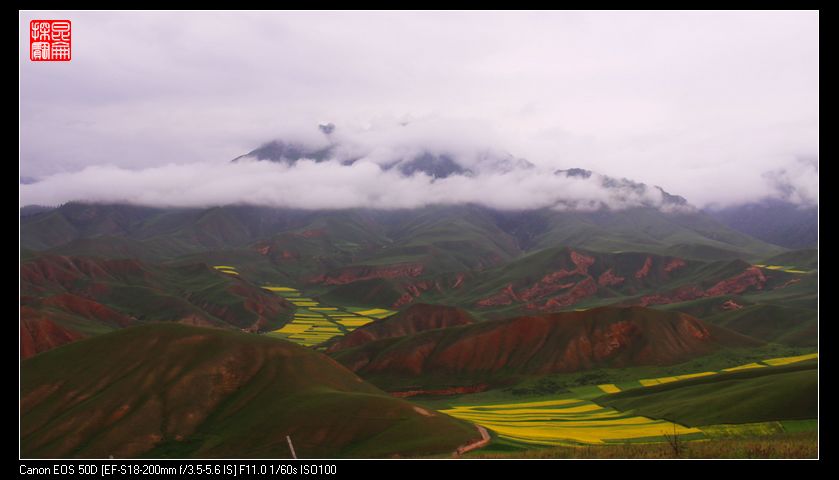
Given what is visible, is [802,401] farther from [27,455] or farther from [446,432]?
[27,455]

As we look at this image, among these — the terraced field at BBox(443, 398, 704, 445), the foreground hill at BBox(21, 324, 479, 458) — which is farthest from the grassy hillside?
the foreground hill at BBox(21, 324, 479, 458)

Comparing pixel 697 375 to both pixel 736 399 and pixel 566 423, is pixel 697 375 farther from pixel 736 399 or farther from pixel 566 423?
pixel 736 399

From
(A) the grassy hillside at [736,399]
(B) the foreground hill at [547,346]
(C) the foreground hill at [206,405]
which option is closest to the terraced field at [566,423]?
(A) the grassy hillside at [736,399]

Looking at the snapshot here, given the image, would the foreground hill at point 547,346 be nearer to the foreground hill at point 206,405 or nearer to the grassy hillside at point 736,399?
the grassy hillside at point 736,399

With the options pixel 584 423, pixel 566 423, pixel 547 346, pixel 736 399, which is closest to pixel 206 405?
pixel 566 423

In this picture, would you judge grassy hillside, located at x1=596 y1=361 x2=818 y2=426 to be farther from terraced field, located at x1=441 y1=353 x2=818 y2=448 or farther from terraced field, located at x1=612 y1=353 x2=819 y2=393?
terraced field, located at x1=612 y1=353 x2=819 y2=393
